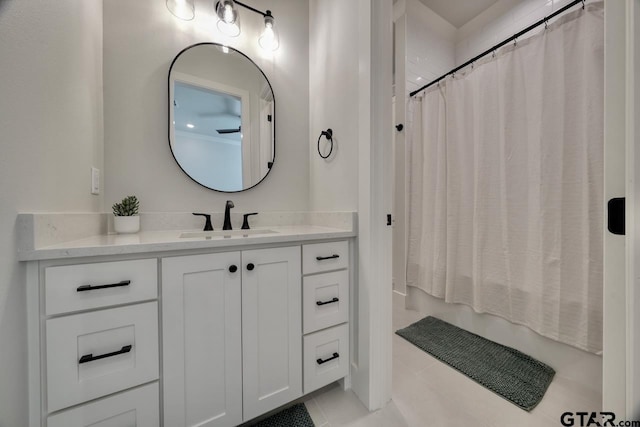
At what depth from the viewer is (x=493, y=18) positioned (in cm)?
213

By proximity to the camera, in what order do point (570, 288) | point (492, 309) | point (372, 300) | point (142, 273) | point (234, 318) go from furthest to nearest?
point (492, 309) → point (570, 288) → point (372, 300) → point (234, 318) → point (142, 273)

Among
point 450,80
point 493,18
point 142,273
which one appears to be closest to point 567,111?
point 450,80

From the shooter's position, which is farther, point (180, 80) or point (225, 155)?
point (225, 155)

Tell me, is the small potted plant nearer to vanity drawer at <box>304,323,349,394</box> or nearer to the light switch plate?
the light switch plate

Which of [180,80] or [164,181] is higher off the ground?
[180,80]

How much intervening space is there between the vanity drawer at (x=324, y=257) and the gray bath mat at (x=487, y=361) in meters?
1.00

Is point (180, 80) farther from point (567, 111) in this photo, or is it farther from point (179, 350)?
point (567, 111)

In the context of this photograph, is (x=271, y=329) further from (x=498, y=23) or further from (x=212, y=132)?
(x=498, y=23)

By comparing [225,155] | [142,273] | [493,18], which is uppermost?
[493,18]

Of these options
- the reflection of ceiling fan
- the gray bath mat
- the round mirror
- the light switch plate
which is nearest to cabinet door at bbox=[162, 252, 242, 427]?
the light switch plate

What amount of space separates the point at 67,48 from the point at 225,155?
0.74 meters

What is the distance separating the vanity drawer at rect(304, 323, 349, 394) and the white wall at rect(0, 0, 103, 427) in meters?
0.91

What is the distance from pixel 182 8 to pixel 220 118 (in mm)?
622

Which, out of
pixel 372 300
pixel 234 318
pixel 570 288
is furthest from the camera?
pixel 570 288
